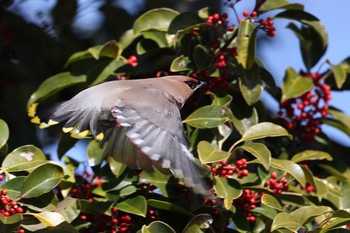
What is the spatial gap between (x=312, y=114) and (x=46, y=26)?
188 centimetres

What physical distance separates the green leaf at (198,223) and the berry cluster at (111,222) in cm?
38

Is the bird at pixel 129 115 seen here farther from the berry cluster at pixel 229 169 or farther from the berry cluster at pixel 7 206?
the berry cluster at pixel 7 206

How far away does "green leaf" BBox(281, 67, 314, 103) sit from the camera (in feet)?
14.6

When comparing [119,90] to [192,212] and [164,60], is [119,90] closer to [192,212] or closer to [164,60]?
[164,60]

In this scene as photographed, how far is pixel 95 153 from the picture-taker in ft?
13.7

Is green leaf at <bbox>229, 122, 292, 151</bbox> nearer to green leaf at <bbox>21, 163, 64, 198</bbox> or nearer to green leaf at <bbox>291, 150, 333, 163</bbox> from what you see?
green leaf at <bbox>291, 150, 333, 163</bbox>

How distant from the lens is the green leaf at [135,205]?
379 cm

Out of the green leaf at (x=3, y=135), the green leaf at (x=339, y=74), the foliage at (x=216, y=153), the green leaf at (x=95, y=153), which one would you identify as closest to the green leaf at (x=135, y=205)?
the foliage at (x=216, y=153)

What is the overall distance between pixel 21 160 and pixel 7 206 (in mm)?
285

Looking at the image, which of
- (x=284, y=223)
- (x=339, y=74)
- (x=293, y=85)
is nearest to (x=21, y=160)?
(x=284, y=223)

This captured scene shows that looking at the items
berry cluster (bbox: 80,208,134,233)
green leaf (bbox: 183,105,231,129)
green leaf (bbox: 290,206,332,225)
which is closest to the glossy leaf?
green leaf (bbox: 183,105,231,129)

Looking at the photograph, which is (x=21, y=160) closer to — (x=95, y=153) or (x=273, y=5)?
(x=95, y=153)

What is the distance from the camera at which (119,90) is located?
4.08 metres

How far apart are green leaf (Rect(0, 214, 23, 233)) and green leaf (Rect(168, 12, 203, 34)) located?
1288 millimetres
